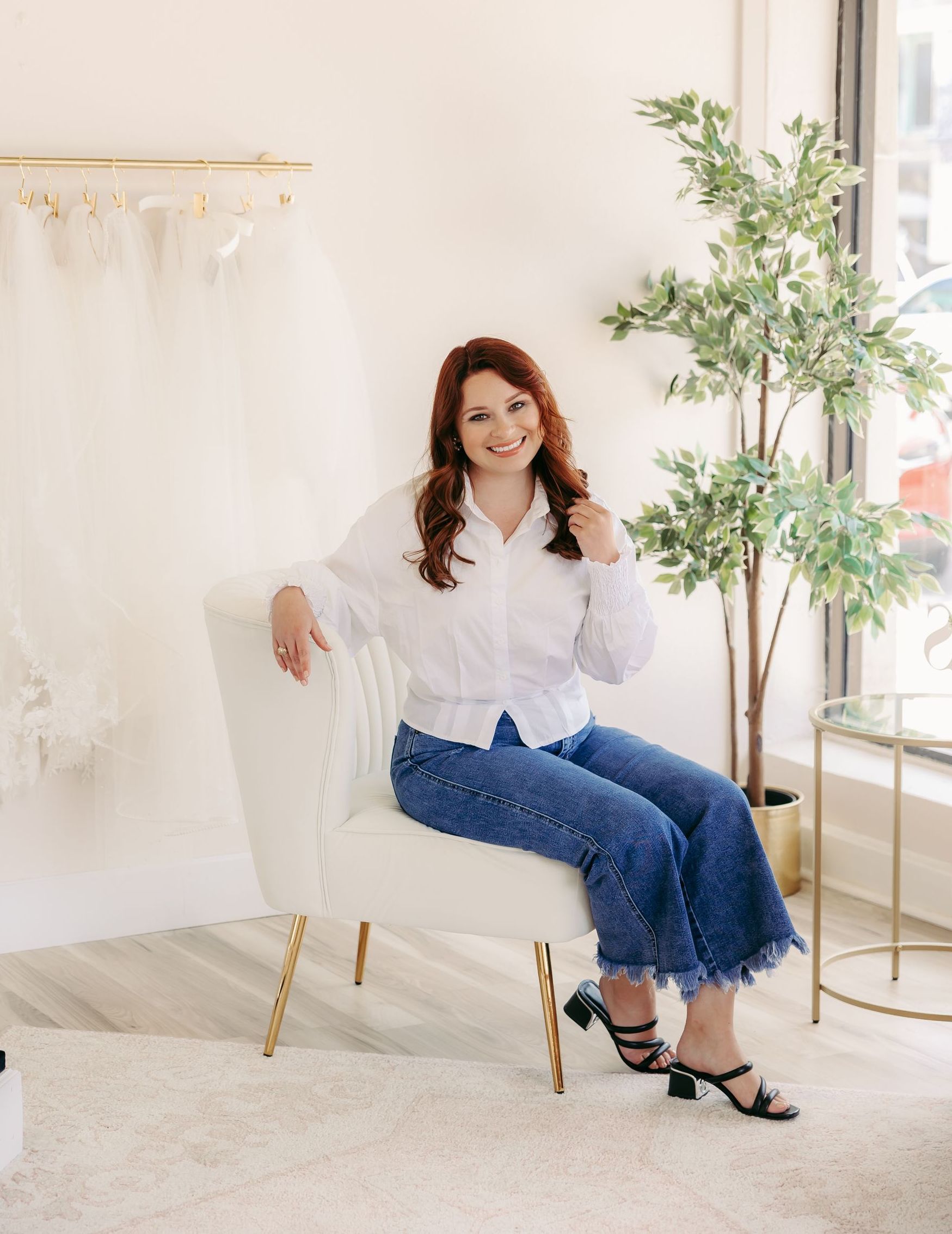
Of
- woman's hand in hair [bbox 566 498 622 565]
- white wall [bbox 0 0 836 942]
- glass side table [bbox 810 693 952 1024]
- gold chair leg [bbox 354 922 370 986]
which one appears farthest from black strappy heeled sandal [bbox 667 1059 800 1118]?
white wall [bbox 0 0 836 942]

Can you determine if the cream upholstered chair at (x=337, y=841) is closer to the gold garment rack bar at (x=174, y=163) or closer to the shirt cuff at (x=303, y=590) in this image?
the shirt cuff at (x=303, y=590)

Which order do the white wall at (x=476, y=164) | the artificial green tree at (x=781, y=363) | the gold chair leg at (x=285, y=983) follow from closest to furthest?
1. the gold chair leg at (x=285, y=983)
2. the white wall at (x=476, y=164)
3. the artificial green tree at (x=781, y=363)

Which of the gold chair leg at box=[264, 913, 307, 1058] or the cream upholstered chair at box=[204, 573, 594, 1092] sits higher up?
the cream upholstered chair at box=[204, 573, 594, 1092]

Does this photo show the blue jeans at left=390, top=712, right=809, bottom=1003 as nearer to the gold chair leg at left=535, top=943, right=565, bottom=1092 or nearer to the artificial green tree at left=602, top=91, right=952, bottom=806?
the gold chair leg at left=535, top=943, right=565, bottom=1092

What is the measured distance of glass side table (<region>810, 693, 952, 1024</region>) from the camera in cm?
218

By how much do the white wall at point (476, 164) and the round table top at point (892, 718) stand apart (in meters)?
0.84

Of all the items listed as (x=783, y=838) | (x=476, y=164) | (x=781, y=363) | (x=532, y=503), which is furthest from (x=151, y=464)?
(x=783, y=838)

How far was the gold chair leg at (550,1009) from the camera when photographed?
197 cm

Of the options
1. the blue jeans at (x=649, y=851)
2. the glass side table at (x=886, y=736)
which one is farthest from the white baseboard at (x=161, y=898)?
the blue jeans at (x=649, y=851)

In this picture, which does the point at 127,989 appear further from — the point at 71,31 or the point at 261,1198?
the point at 71,31

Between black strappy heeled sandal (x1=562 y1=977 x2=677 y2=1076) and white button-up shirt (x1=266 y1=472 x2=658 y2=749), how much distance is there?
0.46m

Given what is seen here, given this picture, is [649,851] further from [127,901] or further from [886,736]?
[127,901]

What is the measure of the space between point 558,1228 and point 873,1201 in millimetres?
417

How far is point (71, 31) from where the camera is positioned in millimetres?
2504
